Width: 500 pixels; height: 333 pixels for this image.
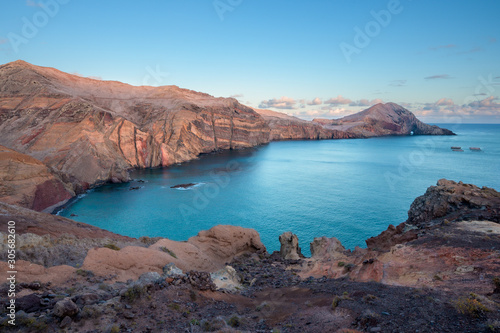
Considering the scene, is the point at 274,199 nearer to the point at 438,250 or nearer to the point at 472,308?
the point at 438,250

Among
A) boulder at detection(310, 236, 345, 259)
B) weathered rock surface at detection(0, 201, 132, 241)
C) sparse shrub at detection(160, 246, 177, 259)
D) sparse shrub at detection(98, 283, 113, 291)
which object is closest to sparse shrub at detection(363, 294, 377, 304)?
sparse shrub at detection(98, 283, 113, 291)

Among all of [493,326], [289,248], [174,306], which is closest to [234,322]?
[174,306]

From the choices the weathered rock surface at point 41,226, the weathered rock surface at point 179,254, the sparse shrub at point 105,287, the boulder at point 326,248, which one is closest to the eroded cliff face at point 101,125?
the weathered rock surface at point 41,226

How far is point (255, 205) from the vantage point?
2052 inches

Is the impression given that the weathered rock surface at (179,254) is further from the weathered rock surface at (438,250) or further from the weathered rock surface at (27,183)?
the weathered rock surface at (27,183)

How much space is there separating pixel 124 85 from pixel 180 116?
55035mm

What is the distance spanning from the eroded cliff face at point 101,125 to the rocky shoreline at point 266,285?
42.0 meters

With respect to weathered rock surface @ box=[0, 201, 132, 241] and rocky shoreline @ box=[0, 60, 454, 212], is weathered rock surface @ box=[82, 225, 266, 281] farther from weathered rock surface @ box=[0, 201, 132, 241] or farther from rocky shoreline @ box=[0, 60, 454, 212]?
rocky shoreline @ box=[0, 60, 454, 212]

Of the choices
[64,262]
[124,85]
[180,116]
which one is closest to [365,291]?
[64,262]

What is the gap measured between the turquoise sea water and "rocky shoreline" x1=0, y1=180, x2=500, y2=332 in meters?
13.6

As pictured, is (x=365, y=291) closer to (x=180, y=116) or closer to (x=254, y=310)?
(x=254, y=310)

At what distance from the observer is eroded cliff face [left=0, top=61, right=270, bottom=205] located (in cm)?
6462

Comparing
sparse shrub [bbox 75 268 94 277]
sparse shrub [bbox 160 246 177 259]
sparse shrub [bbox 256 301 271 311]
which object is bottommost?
sparse shrub [bbox 160 246 177 259]

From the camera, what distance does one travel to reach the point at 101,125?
3031 inches
